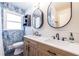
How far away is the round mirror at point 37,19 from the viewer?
2.02 metres

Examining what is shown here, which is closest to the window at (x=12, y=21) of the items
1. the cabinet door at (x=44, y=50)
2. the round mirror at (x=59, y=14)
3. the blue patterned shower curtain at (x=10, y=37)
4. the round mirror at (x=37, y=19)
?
the blue patterned shower curtain at (x=10, y=37)

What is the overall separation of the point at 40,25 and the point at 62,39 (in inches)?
27.7

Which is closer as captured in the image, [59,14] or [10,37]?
[59,14]

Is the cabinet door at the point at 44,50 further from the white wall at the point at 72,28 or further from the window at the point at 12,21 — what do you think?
the window at the point at 12,21

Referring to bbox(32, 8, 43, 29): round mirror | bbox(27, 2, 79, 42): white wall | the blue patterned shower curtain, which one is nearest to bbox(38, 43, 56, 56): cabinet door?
bbox(27, 2, 79, 42): white wall

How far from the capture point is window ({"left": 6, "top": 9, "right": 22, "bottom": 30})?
1891mm

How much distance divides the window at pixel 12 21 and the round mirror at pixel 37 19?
379 millimetres

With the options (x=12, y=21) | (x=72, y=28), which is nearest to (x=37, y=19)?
(x=12, y=21)

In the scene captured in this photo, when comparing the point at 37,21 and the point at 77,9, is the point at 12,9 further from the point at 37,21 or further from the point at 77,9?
the point at 77,9

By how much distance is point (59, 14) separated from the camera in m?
1.54

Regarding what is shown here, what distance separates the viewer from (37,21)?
2156 mm

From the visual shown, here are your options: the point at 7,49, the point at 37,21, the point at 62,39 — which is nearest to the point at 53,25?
the point at 62,39

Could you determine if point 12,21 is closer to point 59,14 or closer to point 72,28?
point 59,14

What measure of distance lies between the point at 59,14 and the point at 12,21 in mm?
966
